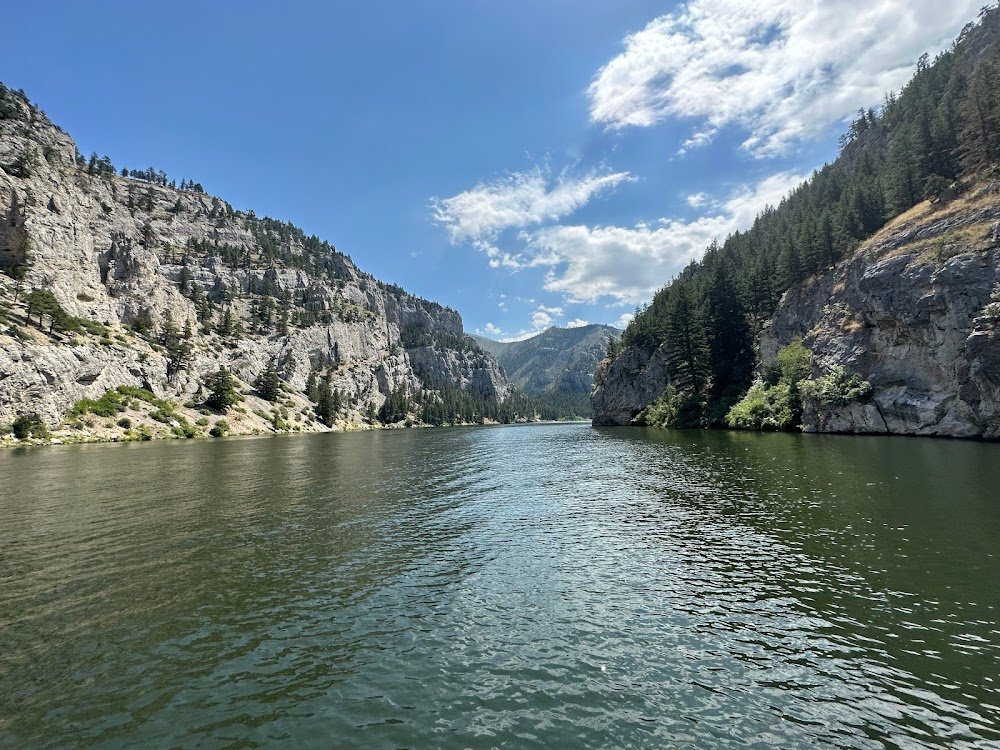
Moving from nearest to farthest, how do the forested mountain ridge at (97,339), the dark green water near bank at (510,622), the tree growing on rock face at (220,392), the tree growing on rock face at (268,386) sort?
the dark green water near bank at (510,622), the forested mountain ridge at (97,339), the tree growing on rock face at (220,392), the tree growing on rock face at (268,386)

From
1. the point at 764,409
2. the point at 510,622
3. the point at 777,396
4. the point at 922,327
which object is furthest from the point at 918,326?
the point at 510,622

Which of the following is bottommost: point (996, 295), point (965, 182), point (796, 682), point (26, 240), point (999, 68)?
point (796, 682)

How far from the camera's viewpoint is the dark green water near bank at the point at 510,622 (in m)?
10.1

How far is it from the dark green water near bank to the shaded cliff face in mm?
38887

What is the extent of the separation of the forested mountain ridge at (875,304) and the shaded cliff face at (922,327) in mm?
195

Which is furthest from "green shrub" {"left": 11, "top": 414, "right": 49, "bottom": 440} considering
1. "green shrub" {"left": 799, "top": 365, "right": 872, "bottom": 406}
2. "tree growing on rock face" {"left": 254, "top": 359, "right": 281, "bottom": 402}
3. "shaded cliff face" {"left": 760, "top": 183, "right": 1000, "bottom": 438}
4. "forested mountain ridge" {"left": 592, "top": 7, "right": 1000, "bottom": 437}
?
"shaded cliff face" {"left": 760, "top": 183, "right": 1000, "bottom": 438}

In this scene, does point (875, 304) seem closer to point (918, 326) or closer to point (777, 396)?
point (918, 326)

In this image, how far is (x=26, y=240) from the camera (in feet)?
385

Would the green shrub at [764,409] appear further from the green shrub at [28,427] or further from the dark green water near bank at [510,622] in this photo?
the green shrub at [28,427]

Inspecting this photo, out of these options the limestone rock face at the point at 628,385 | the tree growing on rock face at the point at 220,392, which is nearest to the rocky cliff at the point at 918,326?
the limestone rock face at the point at 628,385

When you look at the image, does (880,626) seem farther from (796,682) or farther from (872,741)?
(872,741)

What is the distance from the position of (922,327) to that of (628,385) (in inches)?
3220

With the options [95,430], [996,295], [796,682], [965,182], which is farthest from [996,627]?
[95,430]

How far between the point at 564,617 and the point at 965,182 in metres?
105
